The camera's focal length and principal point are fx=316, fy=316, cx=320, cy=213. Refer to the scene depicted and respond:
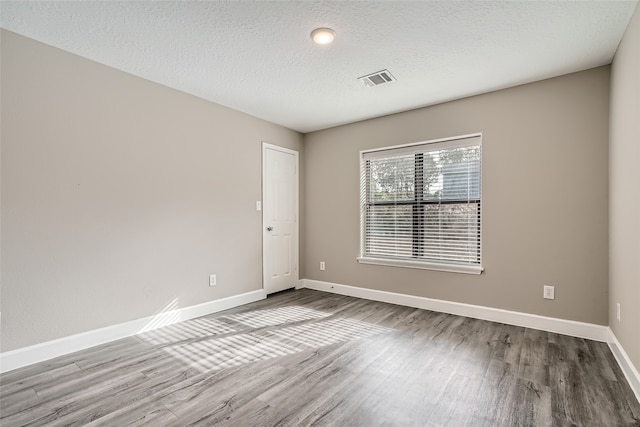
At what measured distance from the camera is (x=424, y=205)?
392 cm

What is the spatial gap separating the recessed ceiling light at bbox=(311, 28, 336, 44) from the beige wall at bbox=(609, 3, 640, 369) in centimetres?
196

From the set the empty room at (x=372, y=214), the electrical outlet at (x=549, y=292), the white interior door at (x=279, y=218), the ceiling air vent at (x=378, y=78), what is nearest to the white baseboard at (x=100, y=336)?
the empty room at (x=372, y=214)

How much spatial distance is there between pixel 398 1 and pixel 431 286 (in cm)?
299

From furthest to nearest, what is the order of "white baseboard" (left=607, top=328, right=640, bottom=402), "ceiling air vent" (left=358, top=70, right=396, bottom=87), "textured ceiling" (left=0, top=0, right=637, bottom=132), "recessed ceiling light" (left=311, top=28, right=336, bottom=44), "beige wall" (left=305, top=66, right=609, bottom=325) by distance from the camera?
"ceiling air vent" (left=358, top=70, right=396, bottom=87)
"beige wall" (left=305, top=66, right=609, bottom=325)
"recessed ceiling light" (left=311, top=28, right=336, bottom=44)
"textured ceiling" (left=0, top=0, right=637, bottom=132)
"white baseboard" (left=607, top=328, right=640, bottom=402)

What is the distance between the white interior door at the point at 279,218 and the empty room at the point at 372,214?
110 millimetres

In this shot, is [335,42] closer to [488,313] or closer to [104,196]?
[104,196]

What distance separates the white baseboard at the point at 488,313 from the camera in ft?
9.50

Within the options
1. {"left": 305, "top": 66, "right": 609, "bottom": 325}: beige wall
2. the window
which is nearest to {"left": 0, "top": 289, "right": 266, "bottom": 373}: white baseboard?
the window

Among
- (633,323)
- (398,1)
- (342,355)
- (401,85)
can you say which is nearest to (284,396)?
(342,355)

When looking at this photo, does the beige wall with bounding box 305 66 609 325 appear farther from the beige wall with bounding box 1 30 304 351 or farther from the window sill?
the beige wall with bounding box 1 30 304 351

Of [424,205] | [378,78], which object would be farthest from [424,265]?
[378,78]

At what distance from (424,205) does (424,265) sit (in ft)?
2.42

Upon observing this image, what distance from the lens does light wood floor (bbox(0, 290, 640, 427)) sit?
1.80 meters

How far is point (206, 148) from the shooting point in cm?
370
